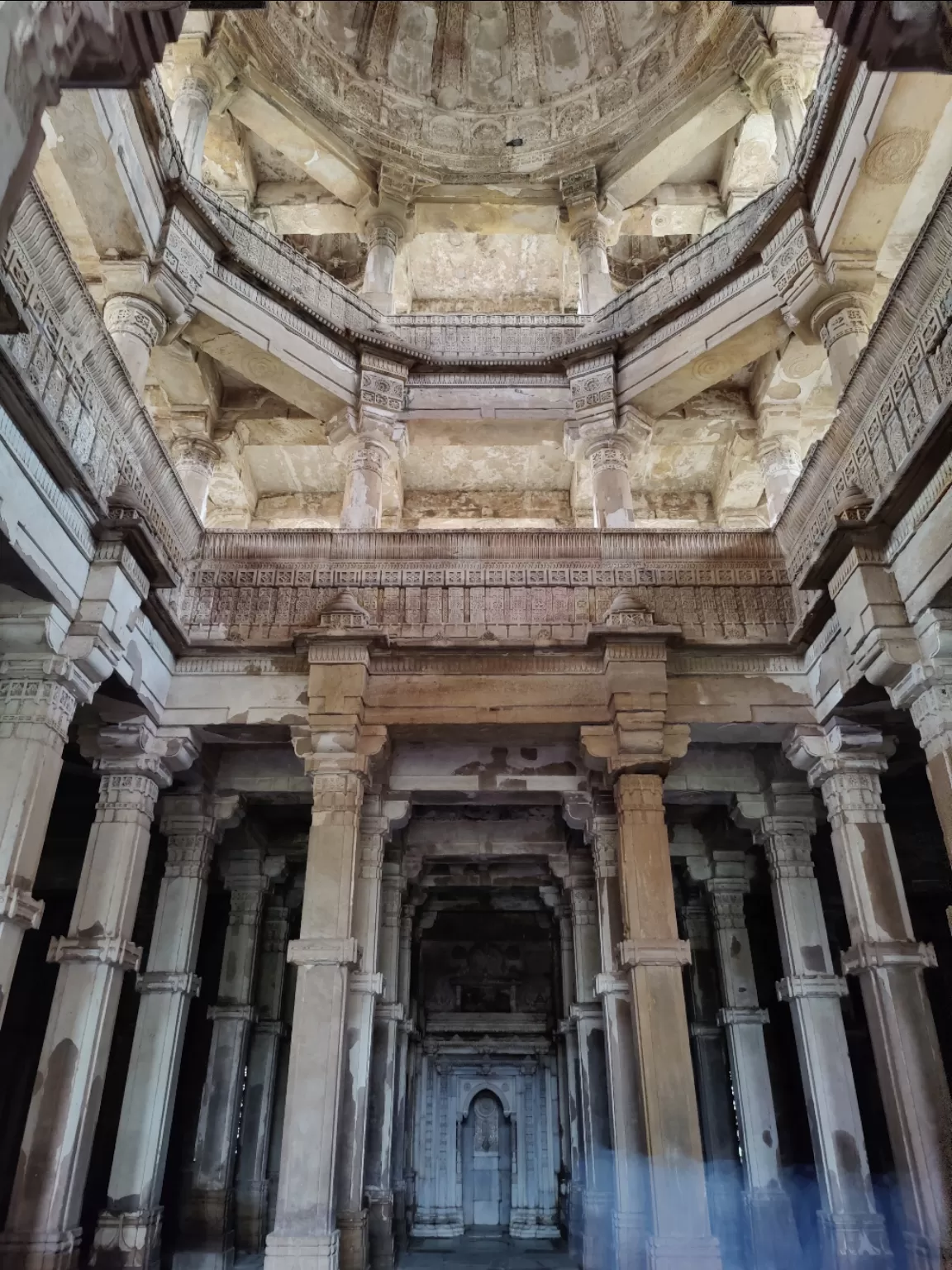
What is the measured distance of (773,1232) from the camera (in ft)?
29.7

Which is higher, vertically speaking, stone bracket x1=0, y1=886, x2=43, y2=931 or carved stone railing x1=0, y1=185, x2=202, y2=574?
carved stone railing x1=0, y1=185, x2=202, y2=574

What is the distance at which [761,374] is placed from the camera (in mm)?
13672

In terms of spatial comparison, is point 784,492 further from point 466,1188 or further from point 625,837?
point 466,1188

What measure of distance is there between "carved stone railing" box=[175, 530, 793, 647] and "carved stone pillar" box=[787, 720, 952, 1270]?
4.09 ft

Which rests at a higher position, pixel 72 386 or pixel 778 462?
pixel 778 462

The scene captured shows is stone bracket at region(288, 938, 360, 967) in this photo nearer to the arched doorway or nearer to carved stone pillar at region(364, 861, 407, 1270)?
carved stone pillar at region(364, 861, 407, 1270)

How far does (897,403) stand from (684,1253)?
622 centimetres

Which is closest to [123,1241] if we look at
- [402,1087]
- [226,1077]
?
[226,1077]

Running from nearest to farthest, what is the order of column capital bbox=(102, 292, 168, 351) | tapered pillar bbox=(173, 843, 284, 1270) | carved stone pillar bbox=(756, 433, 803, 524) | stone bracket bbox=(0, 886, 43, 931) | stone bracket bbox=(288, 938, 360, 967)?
stone bracket bbox=(0, 886, 43, 931) → stone bracket bbox=(288, 938, 360, 967) → tapered pillar bbox=(173, 843, 284, 1270) → column capital bbox=(102, 292, 168, 351) → carved stone pillar bbox=(756, 433, 803, 524)

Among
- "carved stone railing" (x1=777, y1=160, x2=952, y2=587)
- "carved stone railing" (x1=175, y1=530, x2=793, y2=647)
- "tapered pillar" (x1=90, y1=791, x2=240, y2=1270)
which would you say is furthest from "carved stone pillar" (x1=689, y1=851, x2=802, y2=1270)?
"tapered pillar" (x1=90, y1=791, x2=240, y2=1270)

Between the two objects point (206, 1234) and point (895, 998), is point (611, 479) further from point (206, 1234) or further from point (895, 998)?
point (206, 1234)

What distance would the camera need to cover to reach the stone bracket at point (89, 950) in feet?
23.0

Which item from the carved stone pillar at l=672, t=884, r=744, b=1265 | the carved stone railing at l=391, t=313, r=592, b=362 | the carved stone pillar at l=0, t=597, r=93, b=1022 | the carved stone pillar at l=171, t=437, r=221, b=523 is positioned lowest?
the carved stone pillar at l=672, t=884, r=744, b=1265

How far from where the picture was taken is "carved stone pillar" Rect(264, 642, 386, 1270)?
631 centimetres
